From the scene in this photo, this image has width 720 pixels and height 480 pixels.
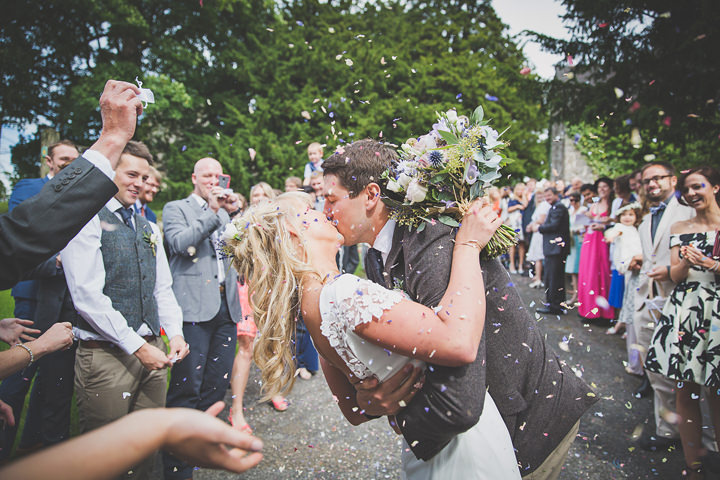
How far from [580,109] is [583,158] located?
11.2m

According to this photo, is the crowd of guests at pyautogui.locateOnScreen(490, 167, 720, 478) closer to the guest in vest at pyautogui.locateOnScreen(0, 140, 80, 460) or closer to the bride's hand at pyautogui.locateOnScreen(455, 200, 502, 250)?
the bride's hand at pyautogui.locateOnScreen(455, 200, 502, 250)

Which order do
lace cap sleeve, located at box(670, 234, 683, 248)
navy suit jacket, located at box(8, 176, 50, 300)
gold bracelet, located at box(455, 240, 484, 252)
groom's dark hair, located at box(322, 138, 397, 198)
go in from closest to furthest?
gold bracelet, located at box(455, 240, 484, 252)
groom's dark hair, located at box(322, 138, 397, 198)
lace cap sleeve, located at box(670, 234, 683, 248)
navy suit jacket, located at box(8, 176, 50, 300)

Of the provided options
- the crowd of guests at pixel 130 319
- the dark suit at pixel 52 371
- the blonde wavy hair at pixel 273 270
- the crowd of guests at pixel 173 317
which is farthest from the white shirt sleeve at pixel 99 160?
the dark suit at pixel 52 371

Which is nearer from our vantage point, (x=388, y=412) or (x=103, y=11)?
(x=388, y=412)

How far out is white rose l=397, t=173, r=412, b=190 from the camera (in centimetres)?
177

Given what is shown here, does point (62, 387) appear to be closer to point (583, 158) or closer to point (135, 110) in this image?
point (135, 110)

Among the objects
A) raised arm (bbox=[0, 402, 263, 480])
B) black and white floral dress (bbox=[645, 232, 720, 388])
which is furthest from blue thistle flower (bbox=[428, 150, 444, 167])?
black and white floral dress (bbox=[645, 232, 720, 388])

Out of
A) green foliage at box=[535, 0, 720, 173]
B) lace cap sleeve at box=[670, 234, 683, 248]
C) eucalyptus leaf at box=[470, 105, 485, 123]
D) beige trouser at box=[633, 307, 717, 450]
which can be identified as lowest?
beige trouser at box=[633, 307, 717, 450]

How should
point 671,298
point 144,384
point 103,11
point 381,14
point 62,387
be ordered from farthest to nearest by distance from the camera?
1. point 381,14
2. point 103,11
3. point 671,298
4. point 62,387
5. point 144,384

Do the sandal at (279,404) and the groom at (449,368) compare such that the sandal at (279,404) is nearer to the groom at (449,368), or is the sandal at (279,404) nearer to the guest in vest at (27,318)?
the guest in vest at (27,318)

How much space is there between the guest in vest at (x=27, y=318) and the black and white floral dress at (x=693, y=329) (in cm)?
536

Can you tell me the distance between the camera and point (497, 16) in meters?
19.0

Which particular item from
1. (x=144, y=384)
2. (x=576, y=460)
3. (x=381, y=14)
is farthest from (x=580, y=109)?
(x=381, y=14)

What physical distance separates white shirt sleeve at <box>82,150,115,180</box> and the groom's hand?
4.28ft
